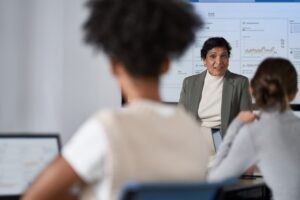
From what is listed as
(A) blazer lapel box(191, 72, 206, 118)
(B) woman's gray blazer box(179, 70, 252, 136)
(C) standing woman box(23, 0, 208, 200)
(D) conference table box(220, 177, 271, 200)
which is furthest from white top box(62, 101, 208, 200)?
(A) blazer lapel box(191, 72, 206, 118)

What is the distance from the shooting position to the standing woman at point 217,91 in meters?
3.61

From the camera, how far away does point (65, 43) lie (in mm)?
3930

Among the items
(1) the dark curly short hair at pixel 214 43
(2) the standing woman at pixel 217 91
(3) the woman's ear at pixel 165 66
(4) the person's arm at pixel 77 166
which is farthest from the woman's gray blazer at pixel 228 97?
(4) the person's arm at pixel 77 166

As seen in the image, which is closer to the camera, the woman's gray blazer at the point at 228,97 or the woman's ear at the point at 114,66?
the woman's ear at the point at 114,66

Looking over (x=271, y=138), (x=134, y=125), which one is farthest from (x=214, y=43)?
(x=134, y=125)

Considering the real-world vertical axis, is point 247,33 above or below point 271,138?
above

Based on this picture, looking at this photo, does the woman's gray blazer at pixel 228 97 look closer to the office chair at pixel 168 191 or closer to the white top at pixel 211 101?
the white top at pixel 211 101

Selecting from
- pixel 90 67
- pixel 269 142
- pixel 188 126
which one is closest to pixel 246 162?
pixel 269 142

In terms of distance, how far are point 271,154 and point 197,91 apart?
5.99ft

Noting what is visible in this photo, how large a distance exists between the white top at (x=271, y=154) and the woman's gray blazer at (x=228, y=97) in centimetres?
156

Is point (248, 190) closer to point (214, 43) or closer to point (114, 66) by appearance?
point (214, 43)

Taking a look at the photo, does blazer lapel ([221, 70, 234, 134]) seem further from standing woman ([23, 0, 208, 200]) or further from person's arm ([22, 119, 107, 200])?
person's arm ([22, 119, 107, 200])

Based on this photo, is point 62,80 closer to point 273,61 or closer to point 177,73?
point 177,73

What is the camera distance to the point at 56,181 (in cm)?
104
